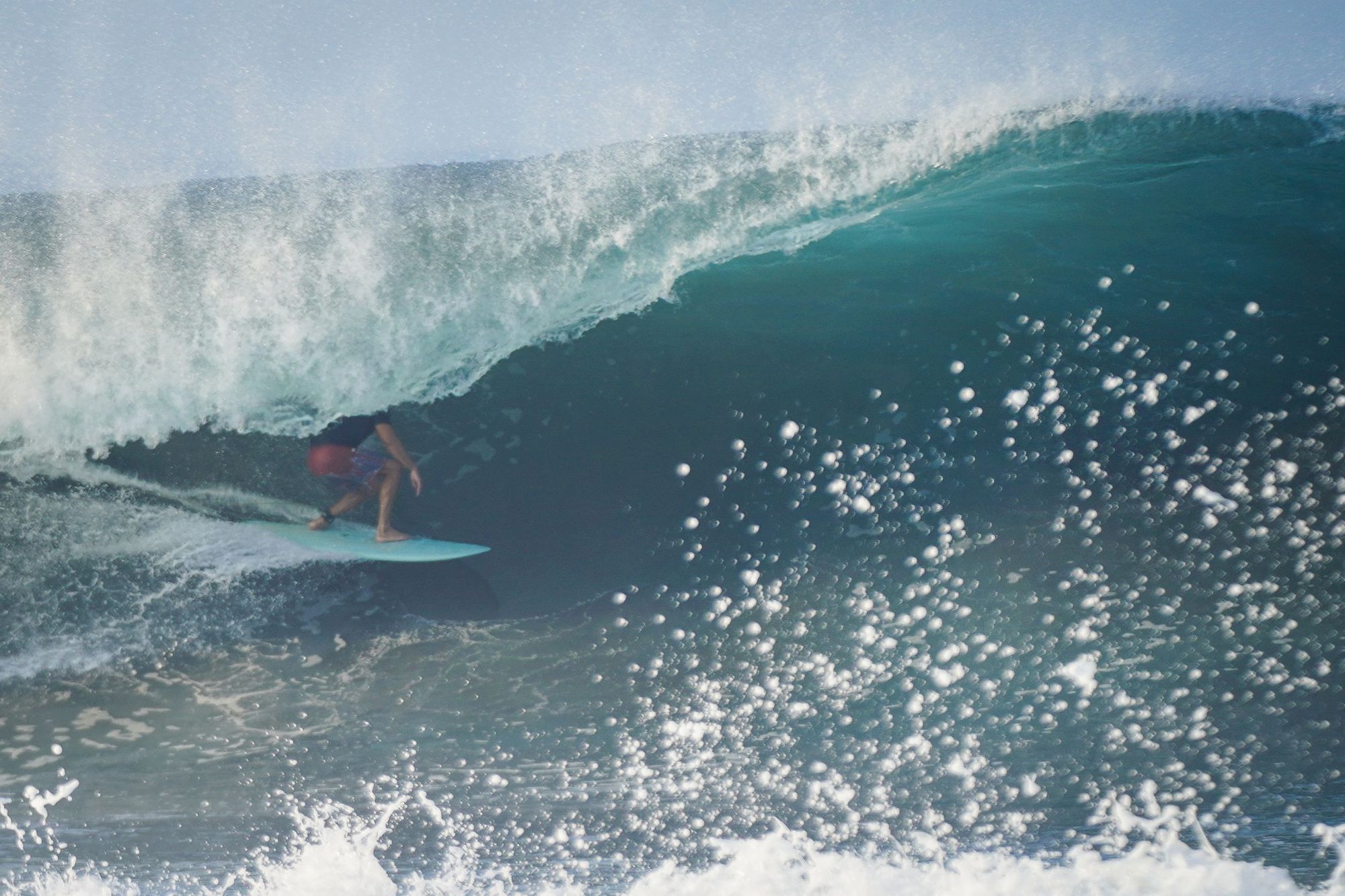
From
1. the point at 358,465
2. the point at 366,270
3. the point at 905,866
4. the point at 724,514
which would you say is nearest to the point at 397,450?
the point at 358,465

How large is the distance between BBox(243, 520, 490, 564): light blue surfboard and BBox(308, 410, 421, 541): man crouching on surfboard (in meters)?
0.03

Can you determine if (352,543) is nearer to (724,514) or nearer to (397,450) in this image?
(397,450)

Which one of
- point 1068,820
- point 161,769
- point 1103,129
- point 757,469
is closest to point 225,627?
point 161,769

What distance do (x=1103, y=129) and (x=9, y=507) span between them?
14.3ft

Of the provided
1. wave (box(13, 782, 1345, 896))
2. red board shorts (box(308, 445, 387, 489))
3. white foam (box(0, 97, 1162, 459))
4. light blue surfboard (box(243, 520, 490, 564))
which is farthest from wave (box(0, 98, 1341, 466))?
wave (box(13, 782, 1345, 896))

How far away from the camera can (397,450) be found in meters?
2.93

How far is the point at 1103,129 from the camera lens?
320cm

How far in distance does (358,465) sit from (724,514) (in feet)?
4.35

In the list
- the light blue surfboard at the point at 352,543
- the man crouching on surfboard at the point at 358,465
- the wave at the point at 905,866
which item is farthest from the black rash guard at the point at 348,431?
the wave at the point at 905,866

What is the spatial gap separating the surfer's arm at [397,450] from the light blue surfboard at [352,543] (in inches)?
8.3

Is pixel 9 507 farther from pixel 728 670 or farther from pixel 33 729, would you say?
pixel 728 670

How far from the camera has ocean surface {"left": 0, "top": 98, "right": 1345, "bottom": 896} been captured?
2879 mm

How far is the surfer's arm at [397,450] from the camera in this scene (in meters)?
2.90

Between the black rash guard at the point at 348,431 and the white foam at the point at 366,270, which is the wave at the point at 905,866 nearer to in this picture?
the black rash guard at the point at 348,431
